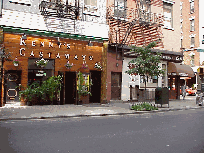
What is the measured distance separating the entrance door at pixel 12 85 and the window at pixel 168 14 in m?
15.5

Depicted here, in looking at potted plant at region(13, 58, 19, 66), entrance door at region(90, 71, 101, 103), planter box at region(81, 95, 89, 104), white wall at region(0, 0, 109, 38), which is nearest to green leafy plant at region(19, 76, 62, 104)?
potted plant at region(13, 58, 19, 66)

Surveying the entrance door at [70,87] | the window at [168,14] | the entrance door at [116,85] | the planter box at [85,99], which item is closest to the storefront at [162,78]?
the entrance door at [116,85]

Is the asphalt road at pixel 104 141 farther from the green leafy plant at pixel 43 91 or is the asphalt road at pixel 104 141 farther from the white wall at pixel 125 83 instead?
the white wall at pixel 125 83

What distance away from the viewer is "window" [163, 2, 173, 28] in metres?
23.6

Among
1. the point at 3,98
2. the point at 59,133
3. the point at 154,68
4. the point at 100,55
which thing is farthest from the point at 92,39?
the point at 59,133

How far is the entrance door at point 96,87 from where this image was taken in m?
18.5

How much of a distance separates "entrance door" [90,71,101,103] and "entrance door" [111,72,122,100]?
4.44 ft

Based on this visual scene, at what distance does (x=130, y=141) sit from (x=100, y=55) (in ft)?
42.1

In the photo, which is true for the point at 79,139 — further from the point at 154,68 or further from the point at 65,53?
the point at 65,53

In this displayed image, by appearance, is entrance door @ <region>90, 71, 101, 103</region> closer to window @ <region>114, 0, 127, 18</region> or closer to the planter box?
the planter box

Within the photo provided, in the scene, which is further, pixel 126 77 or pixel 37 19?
pixel 126 77

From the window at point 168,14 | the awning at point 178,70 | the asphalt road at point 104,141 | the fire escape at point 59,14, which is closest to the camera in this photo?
the asphalt road at point 104,141

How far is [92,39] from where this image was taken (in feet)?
58.9

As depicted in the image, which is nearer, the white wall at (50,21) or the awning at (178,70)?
the white wall at (50,21)
